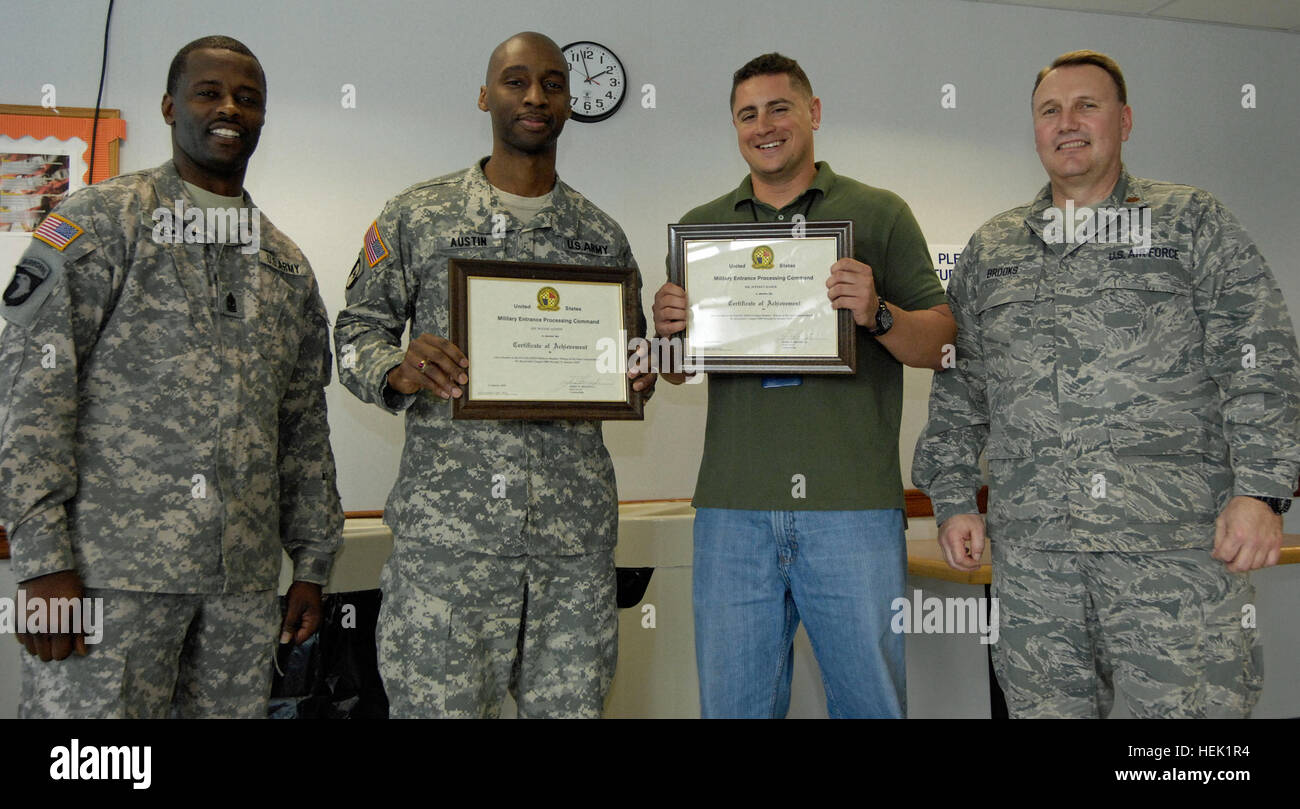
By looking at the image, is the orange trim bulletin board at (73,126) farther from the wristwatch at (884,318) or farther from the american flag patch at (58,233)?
the wristwatch at (884,318)

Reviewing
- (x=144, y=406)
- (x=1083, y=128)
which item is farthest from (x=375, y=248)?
(x=1083, y=128)

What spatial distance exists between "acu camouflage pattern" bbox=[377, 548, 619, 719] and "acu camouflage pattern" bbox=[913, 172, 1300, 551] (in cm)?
90

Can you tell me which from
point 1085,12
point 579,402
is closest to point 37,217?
point 579,402

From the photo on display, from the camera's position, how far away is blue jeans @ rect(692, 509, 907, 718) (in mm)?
1796

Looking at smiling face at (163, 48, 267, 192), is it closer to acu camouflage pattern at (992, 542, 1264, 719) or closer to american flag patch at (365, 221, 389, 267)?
american flag patch at (365, 221, 389, 267)

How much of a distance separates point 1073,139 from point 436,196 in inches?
53.2

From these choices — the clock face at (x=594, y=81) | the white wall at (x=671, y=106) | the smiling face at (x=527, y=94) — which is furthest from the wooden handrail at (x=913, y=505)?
the smiling face at (x=527, y=94)

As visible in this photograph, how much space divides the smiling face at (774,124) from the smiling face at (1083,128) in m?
0.50

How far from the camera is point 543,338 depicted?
5.90 ft

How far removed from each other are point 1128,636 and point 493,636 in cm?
122

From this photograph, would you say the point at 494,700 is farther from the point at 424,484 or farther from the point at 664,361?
the point at 664,361

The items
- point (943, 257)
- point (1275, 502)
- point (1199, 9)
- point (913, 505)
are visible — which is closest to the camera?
A: point (1275, 502)

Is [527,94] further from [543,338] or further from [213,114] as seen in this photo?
[213,114]

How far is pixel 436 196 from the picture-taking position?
1902 mm
